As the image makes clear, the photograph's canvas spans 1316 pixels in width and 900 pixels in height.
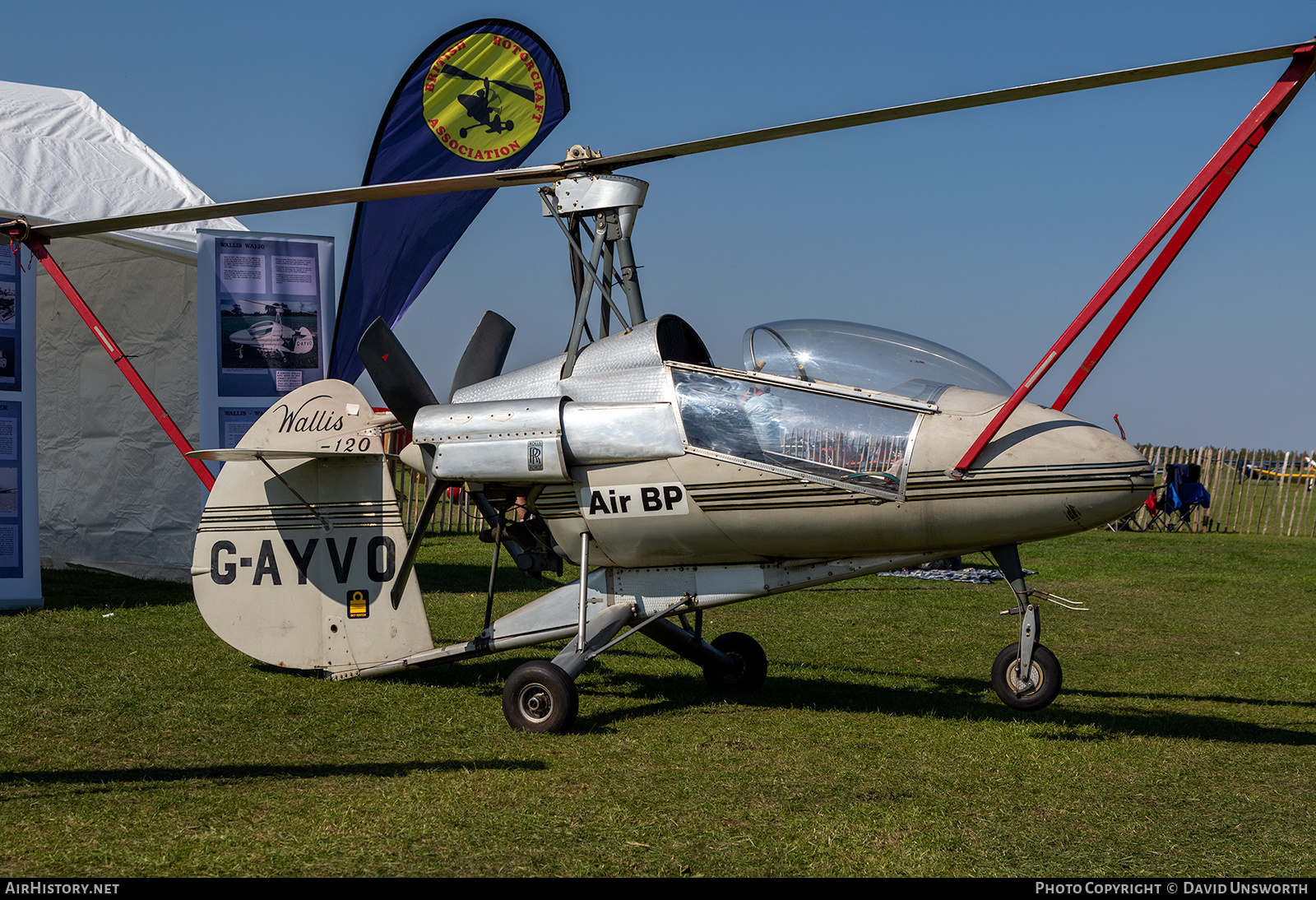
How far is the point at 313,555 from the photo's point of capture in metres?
7.56

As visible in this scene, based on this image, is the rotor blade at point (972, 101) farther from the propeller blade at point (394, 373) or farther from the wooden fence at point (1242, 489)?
the wooden fence at point (1242, 489)

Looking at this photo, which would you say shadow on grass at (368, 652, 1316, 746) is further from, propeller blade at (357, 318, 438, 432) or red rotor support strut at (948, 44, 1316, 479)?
red rotor support strut at (948, 44, 1316, 479)

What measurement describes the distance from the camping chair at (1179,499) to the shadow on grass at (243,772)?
2121cm

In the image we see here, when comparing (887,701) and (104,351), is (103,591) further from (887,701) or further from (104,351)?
(887,701)

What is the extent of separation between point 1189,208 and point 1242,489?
22.1m

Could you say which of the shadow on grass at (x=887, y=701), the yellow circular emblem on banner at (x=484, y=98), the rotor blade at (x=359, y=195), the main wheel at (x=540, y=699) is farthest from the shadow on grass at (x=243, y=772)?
the yellow circular emblem on banner at (x=484, y=98)

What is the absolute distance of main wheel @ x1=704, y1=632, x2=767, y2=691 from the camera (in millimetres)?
7590

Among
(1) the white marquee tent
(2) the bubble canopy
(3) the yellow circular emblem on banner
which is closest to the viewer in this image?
(2) the bubble canopy

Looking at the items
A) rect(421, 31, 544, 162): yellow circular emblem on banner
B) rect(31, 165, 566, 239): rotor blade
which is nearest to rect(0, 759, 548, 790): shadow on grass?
rect(31, 165, 566, 239): rotor blade

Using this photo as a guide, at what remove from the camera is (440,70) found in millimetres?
12938

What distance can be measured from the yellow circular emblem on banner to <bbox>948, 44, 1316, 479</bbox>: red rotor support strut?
908 centimetres

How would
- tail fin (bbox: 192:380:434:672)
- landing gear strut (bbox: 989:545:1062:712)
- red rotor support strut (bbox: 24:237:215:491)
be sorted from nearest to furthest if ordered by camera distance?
landing gear strut (bbox: 989:545:1062:712) → tail fin (bbox: 192:380:434:672) → red rotor support strut (bbox: 24:237:215:491)

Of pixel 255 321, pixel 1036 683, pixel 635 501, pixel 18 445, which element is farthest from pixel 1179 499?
pixel 18 445

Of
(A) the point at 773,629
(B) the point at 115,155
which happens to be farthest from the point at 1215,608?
(B) the point at 115,155
